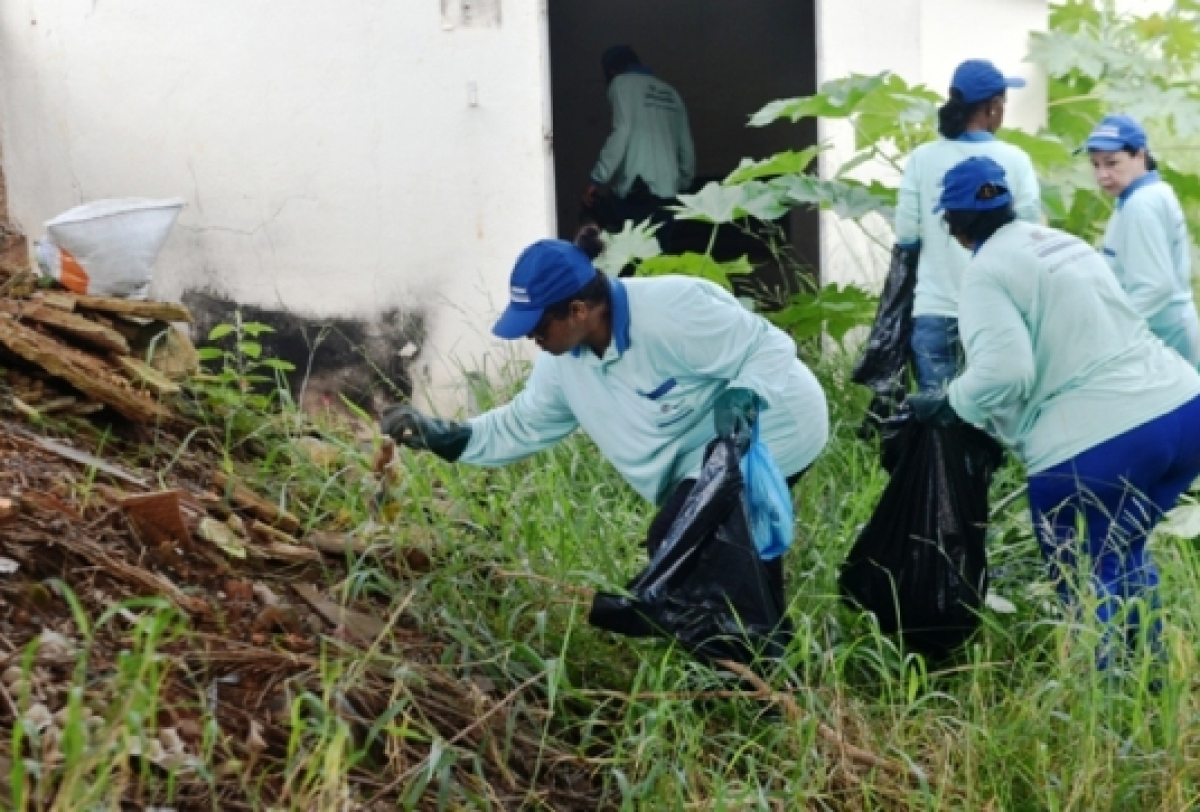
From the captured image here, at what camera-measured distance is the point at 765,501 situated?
401 cm

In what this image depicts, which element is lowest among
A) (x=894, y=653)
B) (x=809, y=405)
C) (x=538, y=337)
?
(x=894, y=653)

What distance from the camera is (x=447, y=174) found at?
699 centimetres

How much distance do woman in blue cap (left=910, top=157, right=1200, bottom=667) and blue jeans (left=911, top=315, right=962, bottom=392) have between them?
1653 mm

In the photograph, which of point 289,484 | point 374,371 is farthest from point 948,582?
point 374,371

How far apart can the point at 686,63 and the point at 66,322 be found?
8.02m

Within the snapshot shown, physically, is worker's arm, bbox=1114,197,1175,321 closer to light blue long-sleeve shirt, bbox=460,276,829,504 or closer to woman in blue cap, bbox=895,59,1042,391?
woman in blue cap, bbox=895,59,1042,391

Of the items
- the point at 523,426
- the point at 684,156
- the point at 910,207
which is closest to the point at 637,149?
the point at 684,156

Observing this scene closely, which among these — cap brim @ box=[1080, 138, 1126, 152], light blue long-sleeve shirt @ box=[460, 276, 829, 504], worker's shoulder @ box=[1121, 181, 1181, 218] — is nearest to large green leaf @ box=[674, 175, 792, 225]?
cap brim @ box=[1080, 138, 1126, 152]

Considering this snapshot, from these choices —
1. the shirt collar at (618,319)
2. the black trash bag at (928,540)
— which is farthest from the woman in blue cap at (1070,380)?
the shirt collar at (618,319)

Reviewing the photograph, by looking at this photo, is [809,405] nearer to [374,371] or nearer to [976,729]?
[976,729]

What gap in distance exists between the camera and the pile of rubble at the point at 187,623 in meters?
3.25

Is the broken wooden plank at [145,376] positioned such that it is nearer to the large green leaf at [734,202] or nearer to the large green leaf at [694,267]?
the large green leaf at [694,267]

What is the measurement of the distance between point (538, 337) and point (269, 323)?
332cm

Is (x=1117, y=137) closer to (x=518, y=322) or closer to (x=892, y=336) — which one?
(x=892, y=336)
